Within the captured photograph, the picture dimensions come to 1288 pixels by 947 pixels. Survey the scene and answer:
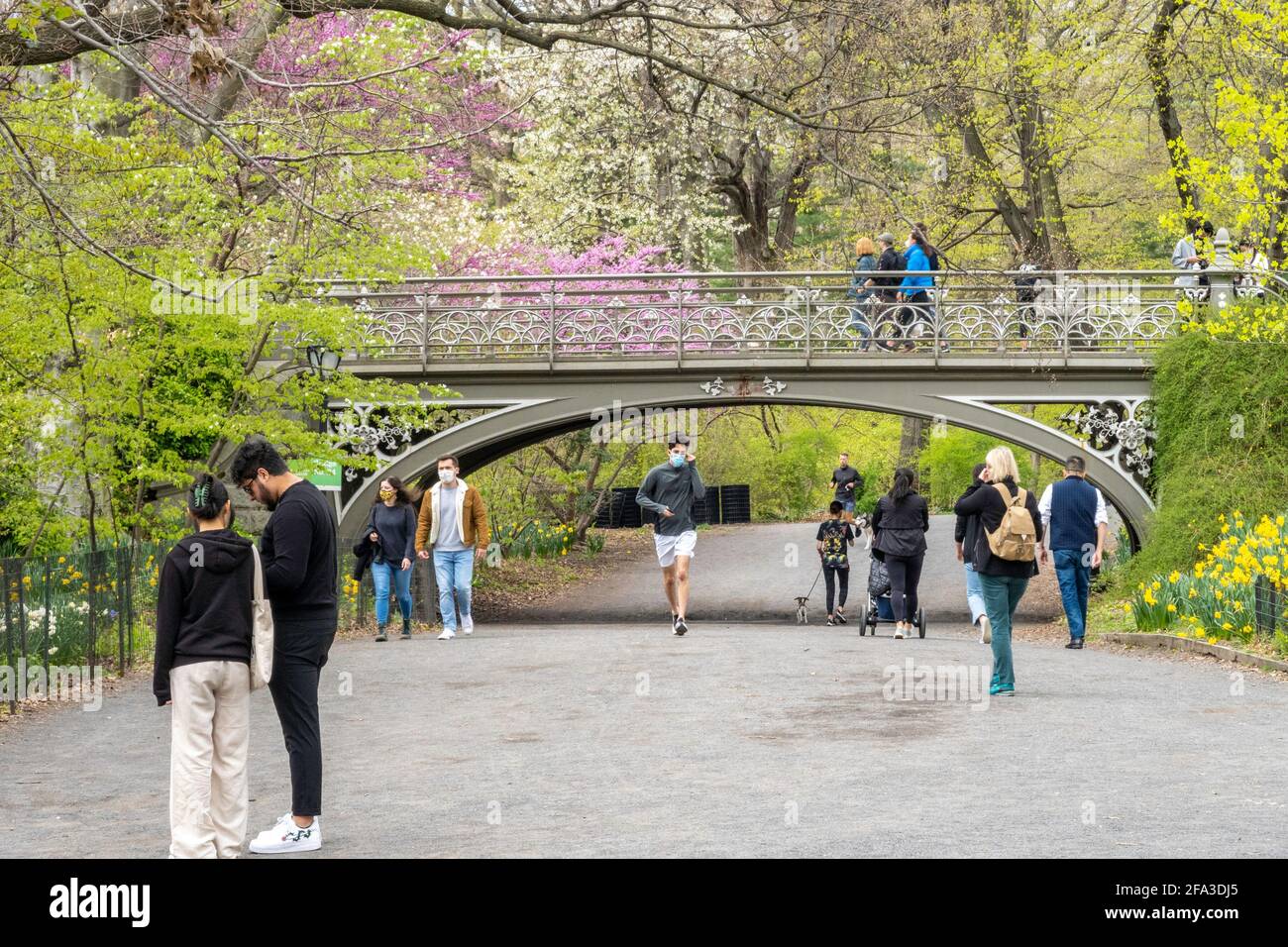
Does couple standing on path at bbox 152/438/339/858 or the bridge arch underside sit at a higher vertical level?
the bridge arch underside

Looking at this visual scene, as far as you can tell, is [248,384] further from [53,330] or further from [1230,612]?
[1230,612]

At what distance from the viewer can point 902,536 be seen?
17047mm

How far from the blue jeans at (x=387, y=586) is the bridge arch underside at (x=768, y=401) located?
23.9 feet

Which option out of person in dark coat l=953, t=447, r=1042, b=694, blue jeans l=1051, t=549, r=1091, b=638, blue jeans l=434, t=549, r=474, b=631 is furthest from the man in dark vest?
blue jeans l=434, t=549, r=474, b=631

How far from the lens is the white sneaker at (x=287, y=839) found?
709 cm

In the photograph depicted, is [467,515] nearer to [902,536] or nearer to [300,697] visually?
[902,536]

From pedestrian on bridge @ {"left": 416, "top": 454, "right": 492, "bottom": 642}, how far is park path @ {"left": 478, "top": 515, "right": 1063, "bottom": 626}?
31.6 feet

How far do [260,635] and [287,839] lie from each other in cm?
90

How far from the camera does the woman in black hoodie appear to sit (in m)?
6.84

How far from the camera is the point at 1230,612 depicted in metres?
15.8
